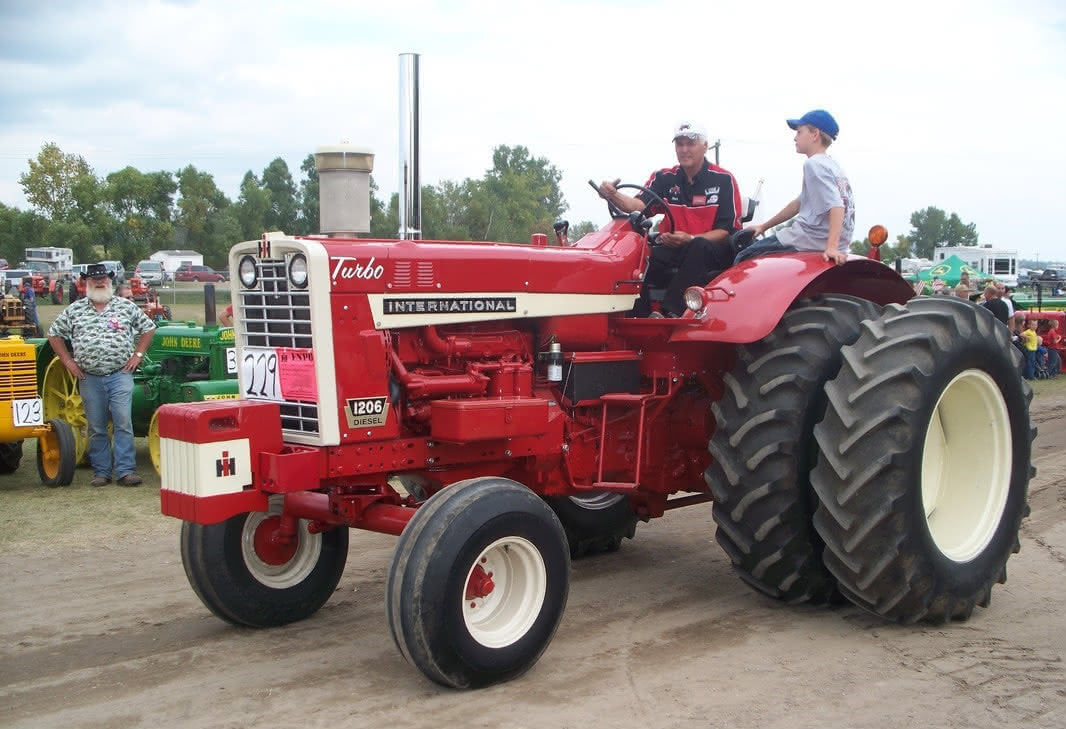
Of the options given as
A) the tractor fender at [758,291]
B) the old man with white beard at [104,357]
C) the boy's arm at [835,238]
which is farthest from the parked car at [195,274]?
the boy's arm at [835,238]

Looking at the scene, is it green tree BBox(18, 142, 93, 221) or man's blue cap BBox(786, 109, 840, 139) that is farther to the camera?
green tree BBox(18, 142, 93, 221)

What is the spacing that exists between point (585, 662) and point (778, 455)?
133cm

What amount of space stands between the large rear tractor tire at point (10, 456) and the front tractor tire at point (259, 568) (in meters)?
5.35

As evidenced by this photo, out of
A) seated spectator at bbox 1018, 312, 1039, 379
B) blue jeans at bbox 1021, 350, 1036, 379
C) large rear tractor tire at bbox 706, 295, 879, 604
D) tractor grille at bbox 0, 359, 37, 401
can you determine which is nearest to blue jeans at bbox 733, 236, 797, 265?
large rear tractor tire at bbox 706, 295, 879, 604

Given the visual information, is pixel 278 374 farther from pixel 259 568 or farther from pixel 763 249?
pixel 763 249

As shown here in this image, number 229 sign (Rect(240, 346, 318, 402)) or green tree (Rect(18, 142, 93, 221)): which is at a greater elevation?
green tree (Rect(18, 142, 93, 221))

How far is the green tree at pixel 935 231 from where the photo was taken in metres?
104

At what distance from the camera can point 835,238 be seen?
5.54 meters

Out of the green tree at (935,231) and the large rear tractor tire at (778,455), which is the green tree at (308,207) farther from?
the green tree at (935,231)

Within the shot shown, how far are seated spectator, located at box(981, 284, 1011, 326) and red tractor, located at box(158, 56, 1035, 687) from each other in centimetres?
1079

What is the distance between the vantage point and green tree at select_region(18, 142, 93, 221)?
168ft

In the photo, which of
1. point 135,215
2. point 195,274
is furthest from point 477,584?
point 135,215

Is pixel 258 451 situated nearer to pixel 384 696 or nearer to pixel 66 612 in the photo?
pixel 384 696

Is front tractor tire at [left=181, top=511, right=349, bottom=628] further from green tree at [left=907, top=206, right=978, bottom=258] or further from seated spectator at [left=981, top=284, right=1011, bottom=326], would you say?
green tree at [left=907, top=206, right=978, bottom=258]
